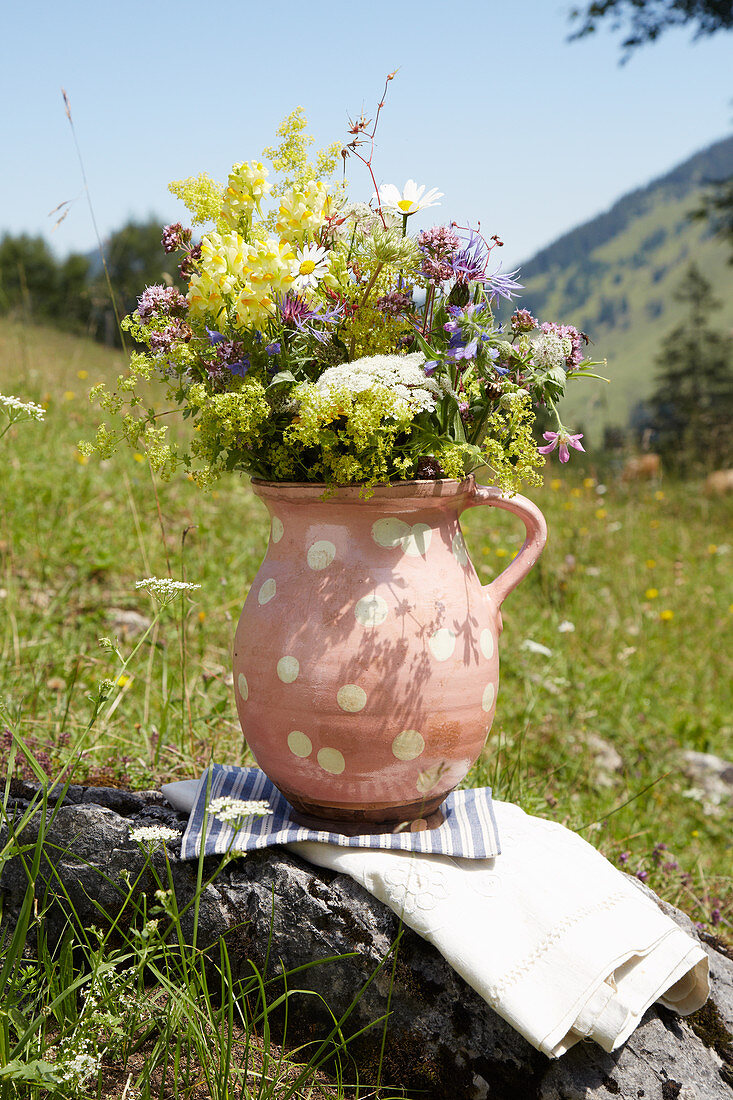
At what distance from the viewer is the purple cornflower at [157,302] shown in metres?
1.66

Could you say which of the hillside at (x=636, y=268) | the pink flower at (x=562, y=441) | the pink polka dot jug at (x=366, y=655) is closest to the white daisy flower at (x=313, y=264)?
the pink polka dot jug at (x=366, y=655)

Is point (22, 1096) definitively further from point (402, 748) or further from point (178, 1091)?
point (402, 748)

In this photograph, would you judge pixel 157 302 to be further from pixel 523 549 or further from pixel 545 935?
pixel 545 935

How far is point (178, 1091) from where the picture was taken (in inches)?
55.0

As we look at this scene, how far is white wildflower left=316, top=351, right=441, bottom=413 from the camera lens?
145 cm

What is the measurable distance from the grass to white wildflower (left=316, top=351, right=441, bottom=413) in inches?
27.5

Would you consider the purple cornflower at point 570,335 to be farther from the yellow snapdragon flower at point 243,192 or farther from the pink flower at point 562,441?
the yellow snapdragon flower at point 243,192

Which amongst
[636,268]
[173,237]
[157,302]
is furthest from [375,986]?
[636,268]

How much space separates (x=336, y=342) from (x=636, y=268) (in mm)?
194018

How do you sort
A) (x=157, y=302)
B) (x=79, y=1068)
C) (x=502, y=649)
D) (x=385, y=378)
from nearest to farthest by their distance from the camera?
1. (x=79, y=1068)
2. (x=385, y=378)
3. (x=157, y=302)
4. (x=502, y=649)

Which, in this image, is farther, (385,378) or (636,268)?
(636,268)

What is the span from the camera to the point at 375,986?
158 centimetres

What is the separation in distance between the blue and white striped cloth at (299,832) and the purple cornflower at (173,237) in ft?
3.75

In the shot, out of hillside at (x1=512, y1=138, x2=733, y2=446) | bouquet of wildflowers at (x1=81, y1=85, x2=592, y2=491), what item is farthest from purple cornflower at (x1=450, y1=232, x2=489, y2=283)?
hillside at (x1=512, y1=138, x2=733, y2=446)
